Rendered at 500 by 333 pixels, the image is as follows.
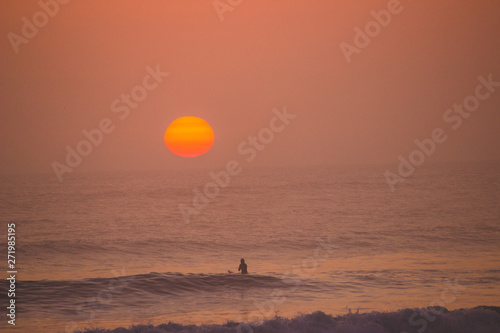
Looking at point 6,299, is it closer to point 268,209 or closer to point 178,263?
point 178,263

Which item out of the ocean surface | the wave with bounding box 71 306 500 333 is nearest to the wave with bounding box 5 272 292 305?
the ocean surface

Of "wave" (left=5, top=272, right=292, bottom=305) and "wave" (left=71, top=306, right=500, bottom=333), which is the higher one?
"wave" (left=5, top=272, right=292, bottom=305)

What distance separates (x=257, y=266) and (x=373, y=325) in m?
17.7

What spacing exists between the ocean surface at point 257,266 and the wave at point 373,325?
0.19 feet

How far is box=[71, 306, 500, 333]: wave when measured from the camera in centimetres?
1555

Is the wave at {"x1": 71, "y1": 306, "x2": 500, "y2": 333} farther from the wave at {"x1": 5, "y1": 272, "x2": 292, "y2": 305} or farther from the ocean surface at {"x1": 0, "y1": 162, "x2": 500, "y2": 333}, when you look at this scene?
the wave at {"x1": 5, "y1": 272, "x2": 292, "y2": 305}

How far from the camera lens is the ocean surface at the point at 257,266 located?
63.1 feet

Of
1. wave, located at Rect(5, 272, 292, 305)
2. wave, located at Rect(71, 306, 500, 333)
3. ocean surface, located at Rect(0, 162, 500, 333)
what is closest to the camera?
wave, located at Rect(71, 306, 500, 333)

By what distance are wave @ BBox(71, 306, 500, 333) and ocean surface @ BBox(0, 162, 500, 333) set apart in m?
0.06

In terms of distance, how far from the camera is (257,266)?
32938mm

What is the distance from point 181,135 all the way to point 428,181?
65.3 m

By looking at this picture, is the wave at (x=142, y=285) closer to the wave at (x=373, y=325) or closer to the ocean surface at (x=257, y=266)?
the ocean surface at (x=257, y=266)

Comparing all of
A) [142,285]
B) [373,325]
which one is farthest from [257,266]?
[373,325]

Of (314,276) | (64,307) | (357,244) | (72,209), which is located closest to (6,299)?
(64,307)
